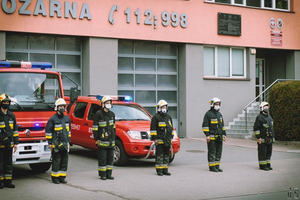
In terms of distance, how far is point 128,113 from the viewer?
13758 mm

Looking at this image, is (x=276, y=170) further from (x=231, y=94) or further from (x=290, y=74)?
(x=290, y=74)

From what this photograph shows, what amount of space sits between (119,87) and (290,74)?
9616mm

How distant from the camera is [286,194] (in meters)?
9.05

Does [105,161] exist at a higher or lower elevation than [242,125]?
lower

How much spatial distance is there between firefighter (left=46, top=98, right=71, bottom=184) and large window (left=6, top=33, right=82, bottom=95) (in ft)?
28.8

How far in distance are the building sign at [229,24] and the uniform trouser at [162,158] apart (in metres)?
11.7

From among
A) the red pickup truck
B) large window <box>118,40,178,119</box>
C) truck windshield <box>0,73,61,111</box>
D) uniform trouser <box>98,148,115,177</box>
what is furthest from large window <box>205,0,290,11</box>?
uniform trouser <box>98,148,115,177</box>

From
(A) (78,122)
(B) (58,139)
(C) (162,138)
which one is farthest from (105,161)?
(A) (78,122)

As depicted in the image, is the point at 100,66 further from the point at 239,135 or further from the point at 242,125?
the point at 242,125

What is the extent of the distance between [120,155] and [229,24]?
11.8 metres

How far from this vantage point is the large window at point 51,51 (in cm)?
1805

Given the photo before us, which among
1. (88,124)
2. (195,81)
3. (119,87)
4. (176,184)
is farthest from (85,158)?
(195,81)

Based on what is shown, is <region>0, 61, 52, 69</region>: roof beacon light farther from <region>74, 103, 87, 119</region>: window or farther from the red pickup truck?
<region>74, 103, 87, 119</region>: window

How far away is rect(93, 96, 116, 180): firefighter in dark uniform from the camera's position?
10.6 m
